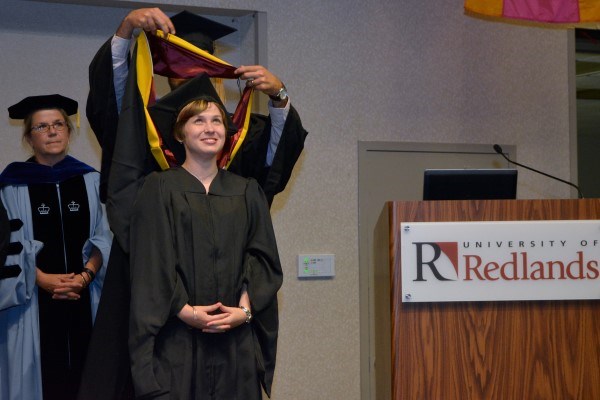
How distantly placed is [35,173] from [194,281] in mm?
1367

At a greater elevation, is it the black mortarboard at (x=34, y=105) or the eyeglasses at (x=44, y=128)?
the black mortarboard at (x=34, y=105)

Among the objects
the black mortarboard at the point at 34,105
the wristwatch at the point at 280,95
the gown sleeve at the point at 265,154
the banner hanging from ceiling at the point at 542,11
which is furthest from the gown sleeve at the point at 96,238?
the banner hanging from ceiling at the point at 542,11

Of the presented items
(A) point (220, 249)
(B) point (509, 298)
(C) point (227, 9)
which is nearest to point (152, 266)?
(A) point (220, 249)

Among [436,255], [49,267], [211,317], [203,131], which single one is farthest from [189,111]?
[49,267]

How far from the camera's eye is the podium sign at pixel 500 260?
2.46 meters

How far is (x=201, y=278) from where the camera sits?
2.49m

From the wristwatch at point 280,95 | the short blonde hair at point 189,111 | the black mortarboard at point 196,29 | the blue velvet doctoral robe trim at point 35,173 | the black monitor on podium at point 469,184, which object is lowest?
the black monitor on podium at point 469,184

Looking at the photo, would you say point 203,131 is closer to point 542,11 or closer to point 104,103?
point 104,103

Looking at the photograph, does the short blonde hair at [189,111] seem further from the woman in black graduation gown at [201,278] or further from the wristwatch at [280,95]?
the wristwatch at [280,95]

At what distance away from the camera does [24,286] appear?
331 centimetres

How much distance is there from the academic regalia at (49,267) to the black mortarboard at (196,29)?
93 centimetres

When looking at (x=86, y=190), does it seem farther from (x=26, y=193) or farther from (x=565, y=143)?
(x=565, y=143)

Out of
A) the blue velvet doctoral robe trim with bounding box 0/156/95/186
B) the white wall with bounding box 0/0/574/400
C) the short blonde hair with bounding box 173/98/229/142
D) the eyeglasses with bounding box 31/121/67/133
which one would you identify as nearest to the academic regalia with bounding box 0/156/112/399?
the blue velvet doctoral robe trim with bounding box 0/156/95/186

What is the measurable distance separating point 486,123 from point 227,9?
175cm
